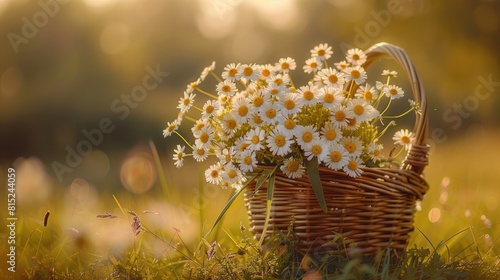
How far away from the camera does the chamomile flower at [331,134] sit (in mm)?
1946

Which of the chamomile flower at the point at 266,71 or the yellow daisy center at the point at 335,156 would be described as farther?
the chamomile flower at the point at 266,71

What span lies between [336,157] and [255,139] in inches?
10.1

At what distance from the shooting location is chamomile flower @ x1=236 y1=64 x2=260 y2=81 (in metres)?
2.09

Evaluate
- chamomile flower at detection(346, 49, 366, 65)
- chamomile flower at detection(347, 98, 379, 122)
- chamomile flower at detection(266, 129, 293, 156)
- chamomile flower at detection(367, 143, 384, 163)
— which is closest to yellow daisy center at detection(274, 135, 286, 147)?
chamomile flower at detection(266, 129, 293, 156)

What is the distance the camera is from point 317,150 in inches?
74.7

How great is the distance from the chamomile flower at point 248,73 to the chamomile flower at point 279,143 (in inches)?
9.4

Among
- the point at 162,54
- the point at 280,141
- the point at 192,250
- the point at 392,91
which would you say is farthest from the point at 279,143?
the point at 162,54

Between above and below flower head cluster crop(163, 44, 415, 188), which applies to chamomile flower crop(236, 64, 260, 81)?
above

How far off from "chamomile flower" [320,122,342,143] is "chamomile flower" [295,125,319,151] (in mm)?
40

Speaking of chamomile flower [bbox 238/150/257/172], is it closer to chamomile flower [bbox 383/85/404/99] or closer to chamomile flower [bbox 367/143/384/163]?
chamomile flower [bbox 367/143/384/163]

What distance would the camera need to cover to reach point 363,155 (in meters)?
2.08

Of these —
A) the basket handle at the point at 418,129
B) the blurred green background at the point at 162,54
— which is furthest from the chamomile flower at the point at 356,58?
the blurred green background at the point at 162,54

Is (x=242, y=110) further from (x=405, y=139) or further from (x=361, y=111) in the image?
(x=405, y=139)

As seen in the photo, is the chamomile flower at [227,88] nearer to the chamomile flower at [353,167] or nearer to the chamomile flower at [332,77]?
the chamomile flower at [332,77]
